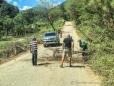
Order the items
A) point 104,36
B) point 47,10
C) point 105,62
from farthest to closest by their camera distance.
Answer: point 47,10 < point 104,36 < point 105,62

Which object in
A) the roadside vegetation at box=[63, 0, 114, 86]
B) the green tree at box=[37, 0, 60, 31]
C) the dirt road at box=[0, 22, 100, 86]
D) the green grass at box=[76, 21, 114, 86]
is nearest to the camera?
the green grass at box=[76, 21, 114, 86]

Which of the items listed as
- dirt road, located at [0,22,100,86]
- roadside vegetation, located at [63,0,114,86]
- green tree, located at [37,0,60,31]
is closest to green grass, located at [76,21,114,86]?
roadside vegetation, located at [63,0,114,86]

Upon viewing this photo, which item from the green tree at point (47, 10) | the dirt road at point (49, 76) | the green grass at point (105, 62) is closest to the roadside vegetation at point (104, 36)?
the green grass at point (105, 62)

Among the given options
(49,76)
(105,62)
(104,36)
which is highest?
(104,36)

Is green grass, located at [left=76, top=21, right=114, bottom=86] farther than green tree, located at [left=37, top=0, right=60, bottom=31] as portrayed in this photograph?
No

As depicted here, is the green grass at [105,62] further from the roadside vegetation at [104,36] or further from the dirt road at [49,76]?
the dirt road at [49,76]

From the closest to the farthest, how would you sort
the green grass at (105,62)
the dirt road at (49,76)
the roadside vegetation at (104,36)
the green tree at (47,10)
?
the green grass at (105,62), the roadside vegetation at (104,36), the dirt road at (49,76), the green tree at (47,10)

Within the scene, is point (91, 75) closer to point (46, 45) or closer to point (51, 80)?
point (51, 80)

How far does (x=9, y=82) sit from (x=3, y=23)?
59644 mm

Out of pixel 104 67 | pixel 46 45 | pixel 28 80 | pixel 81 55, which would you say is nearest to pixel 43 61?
pixel 81 55

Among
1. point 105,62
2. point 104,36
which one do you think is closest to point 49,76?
point 105,62

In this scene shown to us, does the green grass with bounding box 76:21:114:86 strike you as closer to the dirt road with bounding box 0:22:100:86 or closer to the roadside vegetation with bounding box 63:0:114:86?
the roadside vegetation with bounding box 63:0:114:86

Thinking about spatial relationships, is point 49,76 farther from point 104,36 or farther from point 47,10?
point 47,10

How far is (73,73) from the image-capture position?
14.8 meters
